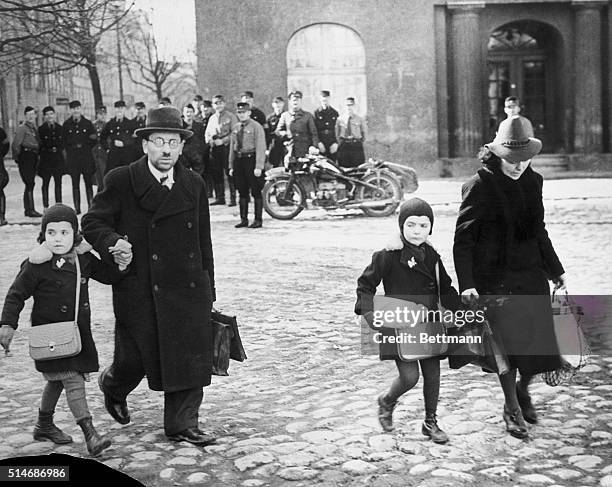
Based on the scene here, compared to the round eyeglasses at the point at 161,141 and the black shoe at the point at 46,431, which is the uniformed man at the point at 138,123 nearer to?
the round eyeglasses at the point at 161,141

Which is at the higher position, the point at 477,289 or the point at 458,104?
the point at 458,104

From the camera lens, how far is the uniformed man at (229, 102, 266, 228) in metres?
13.4

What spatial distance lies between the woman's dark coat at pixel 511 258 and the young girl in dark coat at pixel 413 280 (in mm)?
178

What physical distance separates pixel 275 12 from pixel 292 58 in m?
1.06

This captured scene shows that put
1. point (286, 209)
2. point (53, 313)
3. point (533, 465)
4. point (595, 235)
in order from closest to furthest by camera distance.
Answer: point (533, 465)
point (53, 313)
point (595, 235)
point (286, 209)

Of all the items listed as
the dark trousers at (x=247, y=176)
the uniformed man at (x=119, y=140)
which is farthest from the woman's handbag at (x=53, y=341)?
the uniformed man at (x=119, y=140)

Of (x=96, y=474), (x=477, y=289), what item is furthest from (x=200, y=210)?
(x=96, y=474)

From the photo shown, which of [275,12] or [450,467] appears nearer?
[450,467]

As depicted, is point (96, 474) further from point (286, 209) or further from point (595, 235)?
point (286, 209)

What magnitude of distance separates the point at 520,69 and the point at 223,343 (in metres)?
19.2

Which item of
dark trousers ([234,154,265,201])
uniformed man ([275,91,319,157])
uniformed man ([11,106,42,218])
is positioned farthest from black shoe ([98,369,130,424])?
uniformed man ([11,106,42,218])

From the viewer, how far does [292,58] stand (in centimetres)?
2161

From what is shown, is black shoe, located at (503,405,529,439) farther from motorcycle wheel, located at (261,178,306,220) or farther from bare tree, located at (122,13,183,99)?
bare tree, located at (122,13,183,99)

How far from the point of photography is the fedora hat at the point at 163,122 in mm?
4410
